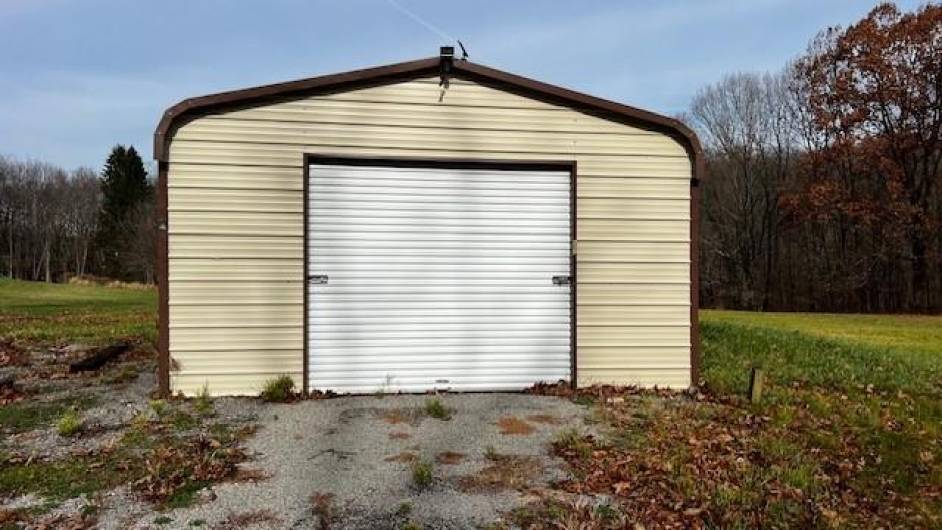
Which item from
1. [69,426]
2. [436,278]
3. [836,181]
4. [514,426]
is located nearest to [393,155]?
[436,278]

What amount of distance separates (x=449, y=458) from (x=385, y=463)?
465mm

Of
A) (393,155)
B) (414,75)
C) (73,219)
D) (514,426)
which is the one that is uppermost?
(73,219)

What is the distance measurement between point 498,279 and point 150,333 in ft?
28.6

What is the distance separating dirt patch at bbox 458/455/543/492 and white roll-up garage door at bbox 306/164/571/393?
2252 mm

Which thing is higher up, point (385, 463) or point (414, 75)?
point (414, 75)

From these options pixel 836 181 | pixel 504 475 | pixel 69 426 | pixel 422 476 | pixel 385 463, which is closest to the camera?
pixel 422 476

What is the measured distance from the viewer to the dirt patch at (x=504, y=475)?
4516mm

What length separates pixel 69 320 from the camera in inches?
670

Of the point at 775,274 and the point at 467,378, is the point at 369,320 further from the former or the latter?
the point at 775,274

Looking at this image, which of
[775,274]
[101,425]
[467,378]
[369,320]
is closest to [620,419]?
[467,378]

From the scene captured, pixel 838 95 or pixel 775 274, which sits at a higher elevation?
pixel 838 95

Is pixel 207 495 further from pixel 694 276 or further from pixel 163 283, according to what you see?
pixel 694 276

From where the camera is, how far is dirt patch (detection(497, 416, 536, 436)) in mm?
5766

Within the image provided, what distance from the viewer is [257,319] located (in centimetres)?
689
